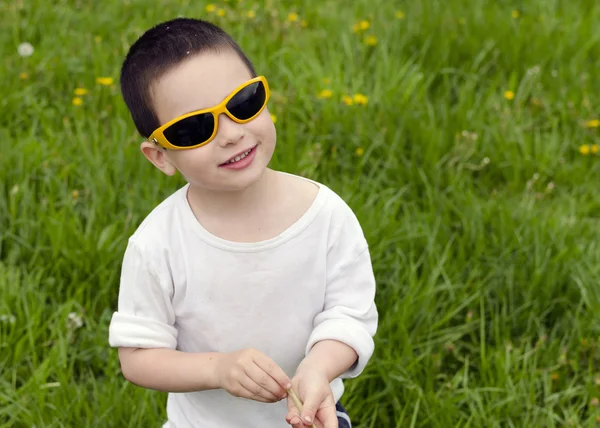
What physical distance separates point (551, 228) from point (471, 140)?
531 millimetres

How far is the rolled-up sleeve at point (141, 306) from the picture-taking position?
5.41 feet

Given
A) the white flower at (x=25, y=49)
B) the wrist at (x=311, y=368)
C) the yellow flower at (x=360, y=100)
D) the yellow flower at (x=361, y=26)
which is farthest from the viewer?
the yellow flower at (x=361, y=26)

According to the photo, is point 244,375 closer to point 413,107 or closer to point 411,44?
point 413,107

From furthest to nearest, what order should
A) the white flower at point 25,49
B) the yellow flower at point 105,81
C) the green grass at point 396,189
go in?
the white flower at point 25,49 < the yellow flower at point 105,81 < the green grass at point 396,189

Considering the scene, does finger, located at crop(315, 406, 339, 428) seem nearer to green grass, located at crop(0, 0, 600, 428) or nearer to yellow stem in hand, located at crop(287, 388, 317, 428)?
yellow stem in hand, located at crop(287, 388, 317, 428)

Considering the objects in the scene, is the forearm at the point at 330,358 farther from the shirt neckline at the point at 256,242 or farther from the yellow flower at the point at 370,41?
the yellow flower at the point at 370,41

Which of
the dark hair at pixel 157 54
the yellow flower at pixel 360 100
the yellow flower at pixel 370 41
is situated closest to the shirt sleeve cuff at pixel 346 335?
the dark hair at pixel 157 54

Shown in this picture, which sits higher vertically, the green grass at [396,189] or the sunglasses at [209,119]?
A: the sunglasses at [209,119]

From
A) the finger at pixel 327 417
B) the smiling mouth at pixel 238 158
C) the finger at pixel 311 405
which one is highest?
the smiling mouth at pixel 238 158

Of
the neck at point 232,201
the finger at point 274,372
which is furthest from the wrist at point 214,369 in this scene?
the neck at point 232,201

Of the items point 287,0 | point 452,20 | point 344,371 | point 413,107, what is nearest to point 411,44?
point 452,20

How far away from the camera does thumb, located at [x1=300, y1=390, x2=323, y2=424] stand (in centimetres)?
150

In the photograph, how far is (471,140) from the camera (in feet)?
10.6

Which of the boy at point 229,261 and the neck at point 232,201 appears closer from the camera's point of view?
the boy at point 229,261
